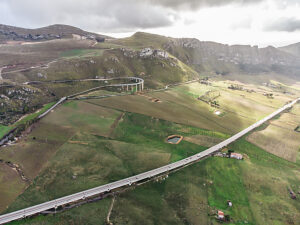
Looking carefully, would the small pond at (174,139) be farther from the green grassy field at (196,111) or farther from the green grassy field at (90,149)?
the green grassy field at (196,111)

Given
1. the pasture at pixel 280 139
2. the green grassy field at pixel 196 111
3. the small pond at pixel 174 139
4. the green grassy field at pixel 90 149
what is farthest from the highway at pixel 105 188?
the green grassy field at pixel 196 111

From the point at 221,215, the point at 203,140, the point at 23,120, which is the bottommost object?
the point at 221,215

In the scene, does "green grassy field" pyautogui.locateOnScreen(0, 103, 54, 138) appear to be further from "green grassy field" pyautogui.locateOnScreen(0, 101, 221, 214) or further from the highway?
the highway

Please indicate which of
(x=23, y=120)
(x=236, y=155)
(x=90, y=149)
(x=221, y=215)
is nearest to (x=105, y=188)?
(x=90, y=149)

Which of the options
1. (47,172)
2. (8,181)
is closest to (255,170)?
(47,172)

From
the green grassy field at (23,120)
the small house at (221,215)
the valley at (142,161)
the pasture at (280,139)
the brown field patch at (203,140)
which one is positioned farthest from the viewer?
the brown field patch at (203,140)

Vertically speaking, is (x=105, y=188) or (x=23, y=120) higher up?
(x=23, y=120)

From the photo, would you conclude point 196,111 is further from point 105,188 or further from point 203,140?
point 105,188

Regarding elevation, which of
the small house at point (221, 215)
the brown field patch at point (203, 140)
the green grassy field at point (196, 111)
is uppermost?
the green grassy field at point (196, 111)

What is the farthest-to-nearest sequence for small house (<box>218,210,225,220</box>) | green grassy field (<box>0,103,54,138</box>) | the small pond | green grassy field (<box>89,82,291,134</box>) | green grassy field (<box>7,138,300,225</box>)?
green grassy field (<box>89,82,291,134</box>) < the small pond < green grassy field (<box>0,103,54,138</box>) < small house (<box>218,210,225,220</box>) < green grassy field (<box>7,138,300,225</box>)

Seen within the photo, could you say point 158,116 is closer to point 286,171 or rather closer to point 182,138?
point 182,138

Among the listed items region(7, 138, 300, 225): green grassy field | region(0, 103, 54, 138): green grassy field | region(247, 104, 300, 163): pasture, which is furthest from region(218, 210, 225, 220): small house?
region(0, 103, 54, 138): green grassy field
